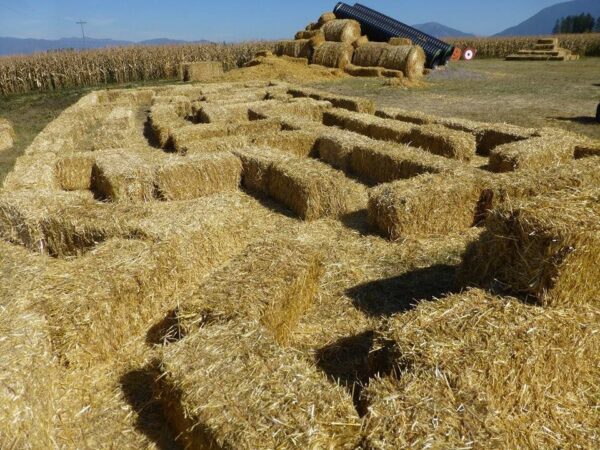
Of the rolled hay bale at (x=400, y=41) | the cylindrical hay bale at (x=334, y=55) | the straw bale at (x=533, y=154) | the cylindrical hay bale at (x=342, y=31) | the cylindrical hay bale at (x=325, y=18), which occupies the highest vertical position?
the cylindrical hay bale at (x=325, y=18)

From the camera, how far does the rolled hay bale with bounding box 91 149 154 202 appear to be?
9320mm

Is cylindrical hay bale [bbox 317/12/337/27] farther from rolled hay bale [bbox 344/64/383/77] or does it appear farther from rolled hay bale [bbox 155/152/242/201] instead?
rolled hay bale [bbox 155/152/242/201]

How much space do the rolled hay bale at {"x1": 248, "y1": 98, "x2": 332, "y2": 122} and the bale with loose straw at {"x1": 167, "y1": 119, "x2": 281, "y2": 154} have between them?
2087 millimetres

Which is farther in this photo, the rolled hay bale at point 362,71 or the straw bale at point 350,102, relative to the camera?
the rolled hay bale at point 362,71

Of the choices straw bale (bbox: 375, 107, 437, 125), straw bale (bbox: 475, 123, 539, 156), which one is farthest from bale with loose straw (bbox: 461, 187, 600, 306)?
straw bale (bbox: 375, 107, 437, 125)

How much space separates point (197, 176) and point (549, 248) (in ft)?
25.5

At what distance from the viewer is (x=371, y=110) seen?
17.4 m

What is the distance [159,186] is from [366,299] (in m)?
6.01

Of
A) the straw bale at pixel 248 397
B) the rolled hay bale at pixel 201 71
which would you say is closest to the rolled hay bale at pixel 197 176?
the straw bale at pixel 248 397

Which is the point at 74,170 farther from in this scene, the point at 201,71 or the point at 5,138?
the point at 201,71

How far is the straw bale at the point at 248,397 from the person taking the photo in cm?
309

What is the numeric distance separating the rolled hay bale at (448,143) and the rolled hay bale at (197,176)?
5.47 meters

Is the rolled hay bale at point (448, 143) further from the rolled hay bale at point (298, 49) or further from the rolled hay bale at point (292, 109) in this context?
the rolled hay bale at point (298, 49)

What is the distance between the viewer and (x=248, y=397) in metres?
3.37
